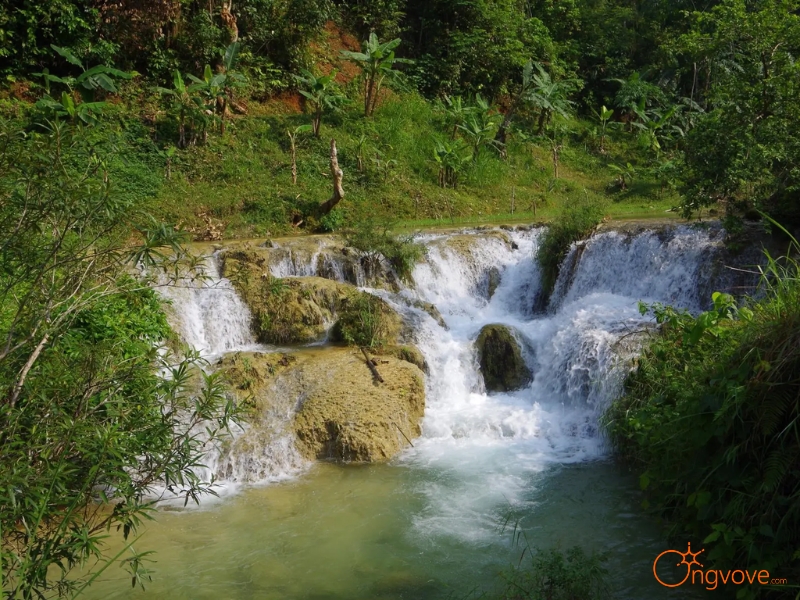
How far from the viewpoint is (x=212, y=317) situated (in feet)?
39.5

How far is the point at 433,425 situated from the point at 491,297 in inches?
202

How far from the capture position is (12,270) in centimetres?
406

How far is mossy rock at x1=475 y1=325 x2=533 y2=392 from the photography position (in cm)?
1155

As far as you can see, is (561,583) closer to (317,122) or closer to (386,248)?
(386,248)

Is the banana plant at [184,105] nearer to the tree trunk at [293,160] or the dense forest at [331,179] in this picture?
the dense forest at [331,179]

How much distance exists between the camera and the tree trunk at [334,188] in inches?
695

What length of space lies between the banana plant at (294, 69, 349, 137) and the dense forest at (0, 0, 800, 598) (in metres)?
0.12

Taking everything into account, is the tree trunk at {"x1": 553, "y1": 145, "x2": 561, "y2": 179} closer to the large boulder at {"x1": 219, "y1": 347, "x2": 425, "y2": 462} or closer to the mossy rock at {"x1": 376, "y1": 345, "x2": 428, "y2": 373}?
the mossy rock at {"x1": 376, "y1": 345, "x2": 428, "y2": 373}

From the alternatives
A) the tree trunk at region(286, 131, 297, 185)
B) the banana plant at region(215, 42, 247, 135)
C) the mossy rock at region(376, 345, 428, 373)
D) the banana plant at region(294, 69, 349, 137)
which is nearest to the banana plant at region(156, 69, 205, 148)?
the banana plant at region(215, 42, 247, 135)

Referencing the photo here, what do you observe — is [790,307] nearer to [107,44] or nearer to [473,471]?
[473,471]

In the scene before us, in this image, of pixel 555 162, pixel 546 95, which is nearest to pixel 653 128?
pixel 546 95

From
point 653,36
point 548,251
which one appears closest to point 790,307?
point 548,251

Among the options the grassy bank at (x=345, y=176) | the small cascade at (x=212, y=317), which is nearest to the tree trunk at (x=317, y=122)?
the grassy bank at (x=345, y=176)

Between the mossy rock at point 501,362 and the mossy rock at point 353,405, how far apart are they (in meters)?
1.31
